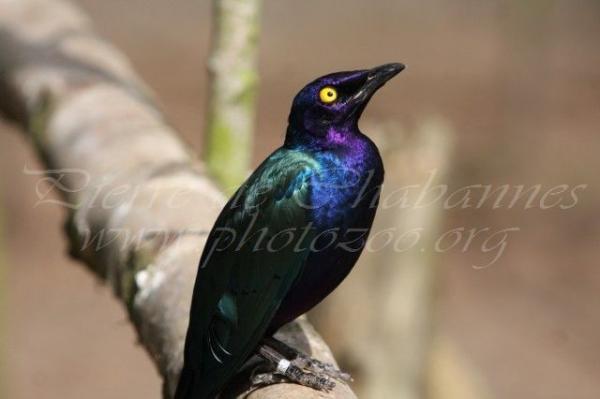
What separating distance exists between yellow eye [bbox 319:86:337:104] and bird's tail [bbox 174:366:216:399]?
0.70 m

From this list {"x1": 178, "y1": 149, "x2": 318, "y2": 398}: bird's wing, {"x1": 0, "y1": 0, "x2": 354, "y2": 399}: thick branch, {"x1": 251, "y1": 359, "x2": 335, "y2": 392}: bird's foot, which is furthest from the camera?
{"x1": 0, "y1": 0, "x2": 354, "y2": 399}: thick branch

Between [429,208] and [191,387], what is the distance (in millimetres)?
1828

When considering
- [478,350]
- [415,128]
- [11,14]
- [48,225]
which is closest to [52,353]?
[48,225]

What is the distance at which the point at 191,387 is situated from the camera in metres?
2.80

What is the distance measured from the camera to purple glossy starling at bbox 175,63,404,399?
2.77 meters

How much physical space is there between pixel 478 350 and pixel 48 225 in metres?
3.45

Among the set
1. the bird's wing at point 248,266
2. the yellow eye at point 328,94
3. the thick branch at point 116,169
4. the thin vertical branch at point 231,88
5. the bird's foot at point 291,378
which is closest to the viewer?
the bird's foot at point 291,378

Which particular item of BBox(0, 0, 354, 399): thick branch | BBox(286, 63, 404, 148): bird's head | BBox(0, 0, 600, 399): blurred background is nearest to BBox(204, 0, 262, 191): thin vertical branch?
BBox(0, 0, 354, 399): thick branch

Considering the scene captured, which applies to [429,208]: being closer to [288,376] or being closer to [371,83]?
[371,83]

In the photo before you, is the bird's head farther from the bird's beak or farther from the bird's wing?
the bird's wing

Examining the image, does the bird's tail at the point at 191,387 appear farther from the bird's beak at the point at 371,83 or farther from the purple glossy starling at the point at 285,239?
the bird's beak at the point at 371,83

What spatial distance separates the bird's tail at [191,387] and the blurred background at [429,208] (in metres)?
1.02

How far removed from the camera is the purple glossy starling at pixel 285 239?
2.77 m

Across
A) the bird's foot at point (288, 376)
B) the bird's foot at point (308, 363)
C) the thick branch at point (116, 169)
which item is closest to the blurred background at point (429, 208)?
the thick branch at point (116, 169)
